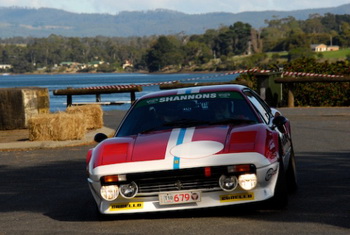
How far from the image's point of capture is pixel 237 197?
8195mm

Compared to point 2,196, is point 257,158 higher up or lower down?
higher up

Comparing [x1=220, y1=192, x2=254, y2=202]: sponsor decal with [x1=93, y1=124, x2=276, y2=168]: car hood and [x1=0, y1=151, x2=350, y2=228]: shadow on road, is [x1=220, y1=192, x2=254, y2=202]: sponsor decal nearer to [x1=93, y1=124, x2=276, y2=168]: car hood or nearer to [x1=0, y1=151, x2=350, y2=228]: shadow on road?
[x1=0, y1=151, x2=350, y2=228]: shadow on road

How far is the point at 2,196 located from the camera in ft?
36.7

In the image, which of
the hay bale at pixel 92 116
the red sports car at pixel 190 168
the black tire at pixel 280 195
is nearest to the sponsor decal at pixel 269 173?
the red sports car at pixel 190 168

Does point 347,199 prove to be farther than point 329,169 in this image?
No

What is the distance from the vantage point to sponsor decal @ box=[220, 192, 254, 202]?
26.8 feet

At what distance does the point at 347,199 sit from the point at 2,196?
15.0 feet

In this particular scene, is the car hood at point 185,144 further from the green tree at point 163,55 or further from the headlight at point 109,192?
the green tree at point 163,55

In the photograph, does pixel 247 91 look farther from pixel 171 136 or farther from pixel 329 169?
pixel 329 169

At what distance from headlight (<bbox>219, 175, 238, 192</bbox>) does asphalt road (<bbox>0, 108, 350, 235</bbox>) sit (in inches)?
11.1

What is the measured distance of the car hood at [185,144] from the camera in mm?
8359

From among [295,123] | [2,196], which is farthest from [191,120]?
[295,123]

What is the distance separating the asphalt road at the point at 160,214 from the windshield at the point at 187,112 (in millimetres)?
1044

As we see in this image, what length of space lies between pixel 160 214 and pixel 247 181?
3.77 ft
